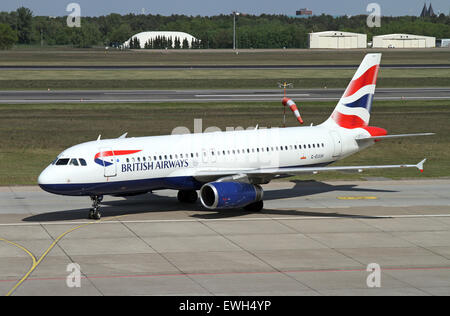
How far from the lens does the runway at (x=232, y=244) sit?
29.1 m

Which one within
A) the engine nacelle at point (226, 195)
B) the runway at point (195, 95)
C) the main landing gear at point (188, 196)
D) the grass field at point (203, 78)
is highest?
the grass field at point (203, 78)

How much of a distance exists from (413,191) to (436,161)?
41.6ft

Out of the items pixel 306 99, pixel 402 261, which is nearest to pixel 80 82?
pixel 306 99

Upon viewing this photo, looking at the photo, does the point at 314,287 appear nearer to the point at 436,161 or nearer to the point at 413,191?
the point at 413,191

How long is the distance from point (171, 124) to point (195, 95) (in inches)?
1149

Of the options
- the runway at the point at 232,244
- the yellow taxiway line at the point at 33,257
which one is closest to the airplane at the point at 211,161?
the runway at the point at 232,244

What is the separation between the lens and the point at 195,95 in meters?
107

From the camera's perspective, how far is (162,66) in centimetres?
16262

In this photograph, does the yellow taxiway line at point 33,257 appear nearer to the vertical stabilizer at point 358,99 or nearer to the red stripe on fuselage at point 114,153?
the red stripe on fuselage at point 114,153

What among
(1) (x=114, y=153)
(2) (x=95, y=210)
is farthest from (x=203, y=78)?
(1) (x=114, y=153)

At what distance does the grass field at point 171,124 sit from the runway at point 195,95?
587cm

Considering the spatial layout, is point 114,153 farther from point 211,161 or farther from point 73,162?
point 211,161

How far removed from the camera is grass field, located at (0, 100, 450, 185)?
5978 cm

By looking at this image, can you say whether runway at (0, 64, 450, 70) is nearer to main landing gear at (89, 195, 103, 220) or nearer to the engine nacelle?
main landing gear at (89, 195, 103, 220)
